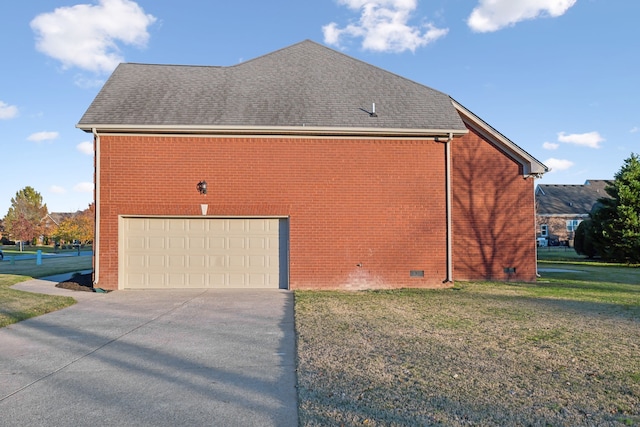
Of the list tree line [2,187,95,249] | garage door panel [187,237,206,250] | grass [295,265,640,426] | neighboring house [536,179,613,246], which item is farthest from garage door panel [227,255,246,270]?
neighboring house [536,179,613,246]

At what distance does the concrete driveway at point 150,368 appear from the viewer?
12.7ft

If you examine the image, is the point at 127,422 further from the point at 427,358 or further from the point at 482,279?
the point at 482,279

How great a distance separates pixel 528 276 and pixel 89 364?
1312 cm

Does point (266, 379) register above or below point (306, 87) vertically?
below

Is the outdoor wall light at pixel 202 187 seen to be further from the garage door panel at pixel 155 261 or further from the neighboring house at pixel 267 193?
the garage door panel at pixel 155 261

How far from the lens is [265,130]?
12.0m

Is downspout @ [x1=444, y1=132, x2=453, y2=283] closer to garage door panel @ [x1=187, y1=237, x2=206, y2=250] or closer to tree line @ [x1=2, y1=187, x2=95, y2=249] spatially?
garage door panel @ [x1=187, y1=237, x2=206, y2=250]

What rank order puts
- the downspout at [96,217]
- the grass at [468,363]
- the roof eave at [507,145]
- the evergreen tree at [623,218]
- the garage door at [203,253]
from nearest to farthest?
the grass at [468,363], the downspout at [96,217], the garage door at [203,253], the roof eave at [507,145], the evergreen tree at [623,218]

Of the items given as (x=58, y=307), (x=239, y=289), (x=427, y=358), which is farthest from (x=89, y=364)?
(x=239, y=289)

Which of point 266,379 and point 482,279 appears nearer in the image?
point 266,379

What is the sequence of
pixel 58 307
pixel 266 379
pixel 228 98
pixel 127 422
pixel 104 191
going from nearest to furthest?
1. pixel 127 422
2. pixel 266 379
3. pixel 58 307
4. pixel 104 191
5. pixel 228 98

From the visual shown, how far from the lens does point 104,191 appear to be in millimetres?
11883

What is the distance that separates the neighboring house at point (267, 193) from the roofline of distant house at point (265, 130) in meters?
0.03

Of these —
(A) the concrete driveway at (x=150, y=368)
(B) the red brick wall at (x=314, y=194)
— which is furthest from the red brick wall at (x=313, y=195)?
(A) the concrete driveway at (x=150, y=368)
